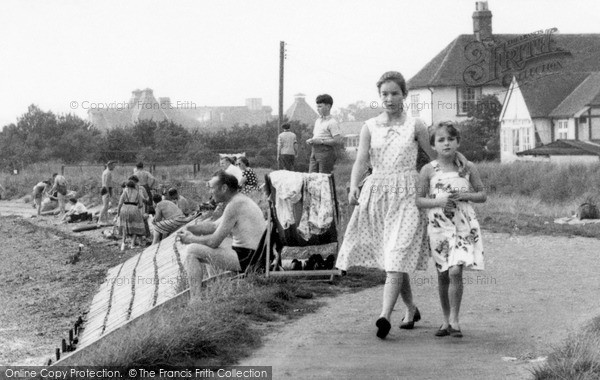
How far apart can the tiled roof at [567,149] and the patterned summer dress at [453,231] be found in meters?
46.1

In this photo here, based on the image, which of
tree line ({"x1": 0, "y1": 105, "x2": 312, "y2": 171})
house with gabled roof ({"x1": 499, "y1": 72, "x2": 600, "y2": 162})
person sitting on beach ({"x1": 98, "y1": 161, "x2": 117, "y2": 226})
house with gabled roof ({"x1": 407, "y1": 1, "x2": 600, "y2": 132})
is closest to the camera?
person sitting on beach ({"x1": 98, "y1": 161, "x2": 117, "y2": 226})

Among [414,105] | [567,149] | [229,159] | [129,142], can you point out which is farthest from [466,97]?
[229,159]

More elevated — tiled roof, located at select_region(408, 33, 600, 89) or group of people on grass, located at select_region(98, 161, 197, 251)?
tiled roof, located at select_region(408, 33, 600, 89)

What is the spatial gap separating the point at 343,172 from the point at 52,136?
2870 centimetres

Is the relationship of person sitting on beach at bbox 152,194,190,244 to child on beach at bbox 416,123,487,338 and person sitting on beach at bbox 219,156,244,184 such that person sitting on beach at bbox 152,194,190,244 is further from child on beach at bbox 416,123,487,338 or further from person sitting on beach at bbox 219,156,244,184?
child on beach at bbox 416,123,487,338

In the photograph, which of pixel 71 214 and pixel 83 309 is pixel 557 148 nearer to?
pixel 71 214

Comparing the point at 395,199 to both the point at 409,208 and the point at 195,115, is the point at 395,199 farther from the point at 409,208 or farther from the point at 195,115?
the point at 195,115

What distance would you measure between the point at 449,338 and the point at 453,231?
813 millimetres

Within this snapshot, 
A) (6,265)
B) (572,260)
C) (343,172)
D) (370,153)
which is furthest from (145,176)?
(343,172)

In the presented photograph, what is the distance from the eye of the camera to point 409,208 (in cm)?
899

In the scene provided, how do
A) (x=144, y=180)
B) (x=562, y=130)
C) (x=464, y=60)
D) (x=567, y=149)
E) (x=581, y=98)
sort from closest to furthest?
(x=144, y=180)
(x=567, y=149)
(x=581, y=98)
(x=562, y=130)
(x=464, y=60)

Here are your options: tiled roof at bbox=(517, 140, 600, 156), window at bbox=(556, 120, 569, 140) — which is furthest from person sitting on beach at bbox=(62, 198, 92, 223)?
window at bbox=(556, 120, 569, 140)

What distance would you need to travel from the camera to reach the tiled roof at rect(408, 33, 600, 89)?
69.4 m

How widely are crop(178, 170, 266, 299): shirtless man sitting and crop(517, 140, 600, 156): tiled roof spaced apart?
144 feet
